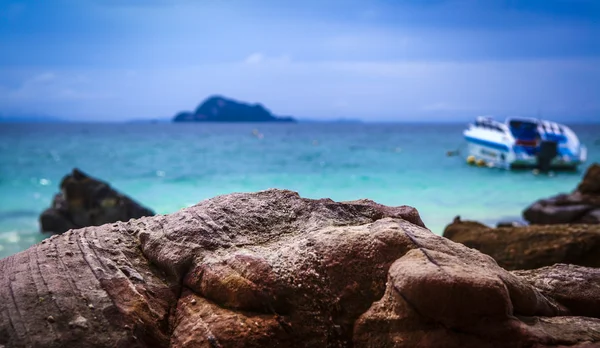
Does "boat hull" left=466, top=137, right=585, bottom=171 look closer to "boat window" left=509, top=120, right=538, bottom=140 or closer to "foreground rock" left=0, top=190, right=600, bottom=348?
"boat window" left=509, top=120, right=538, bottom=140

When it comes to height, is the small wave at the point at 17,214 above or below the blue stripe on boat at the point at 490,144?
below

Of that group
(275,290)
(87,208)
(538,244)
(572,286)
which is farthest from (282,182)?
(275,290)

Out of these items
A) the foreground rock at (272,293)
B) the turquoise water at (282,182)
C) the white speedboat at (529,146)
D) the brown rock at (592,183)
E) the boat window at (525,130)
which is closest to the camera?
the foreground rock at (272,293)

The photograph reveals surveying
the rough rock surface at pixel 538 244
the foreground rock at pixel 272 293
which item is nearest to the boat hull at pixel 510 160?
the rough rock surface at pixel 538 244

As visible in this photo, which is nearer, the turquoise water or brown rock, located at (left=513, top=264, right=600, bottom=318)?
brown rock, located at (left=513, top=264, right=600, bottom=318)

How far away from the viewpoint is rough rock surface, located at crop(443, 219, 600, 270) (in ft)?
18.5

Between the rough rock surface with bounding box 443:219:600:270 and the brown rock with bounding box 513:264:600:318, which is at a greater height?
the brown rock with bounding box 513:264:600:318

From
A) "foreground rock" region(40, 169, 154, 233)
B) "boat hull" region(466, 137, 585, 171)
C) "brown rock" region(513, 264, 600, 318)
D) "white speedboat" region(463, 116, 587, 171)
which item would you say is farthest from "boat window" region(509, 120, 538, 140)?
"brown rock" region(513, 264, 600, 318)

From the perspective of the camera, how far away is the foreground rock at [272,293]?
2436mm

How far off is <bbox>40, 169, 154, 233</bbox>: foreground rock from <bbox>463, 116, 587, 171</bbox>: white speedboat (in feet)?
59.9

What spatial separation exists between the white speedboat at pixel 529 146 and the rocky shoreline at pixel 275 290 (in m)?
22.6

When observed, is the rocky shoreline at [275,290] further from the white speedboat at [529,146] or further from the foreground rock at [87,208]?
the white speedboat at [529,146]

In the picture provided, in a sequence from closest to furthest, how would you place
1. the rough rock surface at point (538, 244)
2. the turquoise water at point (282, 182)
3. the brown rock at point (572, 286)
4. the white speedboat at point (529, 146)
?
1. the brown rock at point (572, 286)
2. the rough rock surface at point (538, 244)
3. the turquoise water at point (282, 182)
4. the white speedboat at point (529, 146)

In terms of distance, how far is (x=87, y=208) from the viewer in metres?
10.9
